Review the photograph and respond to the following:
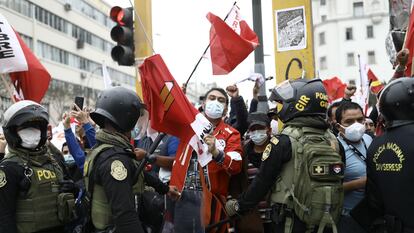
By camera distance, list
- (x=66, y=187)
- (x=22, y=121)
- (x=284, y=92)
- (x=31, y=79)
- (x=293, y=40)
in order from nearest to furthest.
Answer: (x=22, y=121) < (x=66, y=187) < (x=284, y=92) < (x=31, y=79) < (x=293, y=40)

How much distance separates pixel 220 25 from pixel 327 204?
3.11 metres

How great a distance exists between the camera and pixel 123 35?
7930 mm

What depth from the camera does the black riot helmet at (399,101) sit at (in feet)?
12.0

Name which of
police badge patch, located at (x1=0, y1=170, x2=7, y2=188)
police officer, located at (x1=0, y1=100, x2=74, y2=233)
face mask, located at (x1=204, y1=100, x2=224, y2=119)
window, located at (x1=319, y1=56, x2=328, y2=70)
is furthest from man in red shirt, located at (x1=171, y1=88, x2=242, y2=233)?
window, located at (x1=319, y1=56, x2=328, y2=70)

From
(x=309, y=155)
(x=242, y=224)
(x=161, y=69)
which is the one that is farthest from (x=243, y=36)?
(x=309, y=155)

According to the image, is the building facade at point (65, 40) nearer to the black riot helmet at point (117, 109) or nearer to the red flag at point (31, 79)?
the red flag at point (31, 79)

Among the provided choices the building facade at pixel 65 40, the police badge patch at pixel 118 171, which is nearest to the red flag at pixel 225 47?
the police badge patch at pixel 118 171

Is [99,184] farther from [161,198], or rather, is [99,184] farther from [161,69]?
[161,69]

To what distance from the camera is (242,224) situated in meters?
5.19

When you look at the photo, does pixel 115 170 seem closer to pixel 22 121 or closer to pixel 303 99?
pixel 22 121

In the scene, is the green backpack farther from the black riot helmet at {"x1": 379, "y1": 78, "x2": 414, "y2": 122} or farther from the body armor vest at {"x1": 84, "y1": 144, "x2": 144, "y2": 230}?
the body armor vest at {"x1": 84, "y1": 144, "x2": 144, "y2": 230}

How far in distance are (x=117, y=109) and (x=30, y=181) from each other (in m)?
0.89

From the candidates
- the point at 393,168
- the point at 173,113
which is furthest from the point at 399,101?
the point at 173,113

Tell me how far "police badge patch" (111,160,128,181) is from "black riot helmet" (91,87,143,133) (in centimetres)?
45
